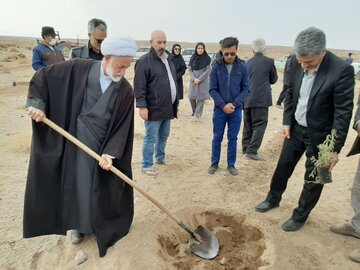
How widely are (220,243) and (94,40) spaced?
9.37ft

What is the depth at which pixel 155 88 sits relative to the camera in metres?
4.38

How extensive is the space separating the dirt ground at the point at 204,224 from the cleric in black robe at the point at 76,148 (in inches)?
12.1

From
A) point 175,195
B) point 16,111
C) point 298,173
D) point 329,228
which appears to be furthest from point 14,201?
point 16,111

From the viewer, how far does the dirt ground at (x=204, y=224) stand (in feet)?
9.75

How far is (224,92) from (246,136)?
5.13 ft

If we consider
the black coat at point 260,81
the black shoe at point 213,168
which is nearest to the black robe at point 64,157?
the black shoe at point 213,168

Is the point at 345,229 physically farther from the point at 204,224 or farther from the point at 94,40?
the point at 94,40

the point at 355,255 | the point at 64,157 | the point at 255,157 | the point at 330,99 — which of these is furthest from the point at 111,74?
the point at 255,157

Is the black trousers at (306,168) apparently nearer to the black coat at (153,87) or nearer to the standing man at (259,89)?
the black coat at (153,87)

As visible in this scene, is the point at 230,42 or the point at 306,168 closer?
the point at 306,168

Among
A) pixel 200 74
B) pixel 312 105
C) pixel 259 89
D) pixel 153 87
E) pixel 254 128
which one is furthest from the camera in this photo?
pixel 200 74

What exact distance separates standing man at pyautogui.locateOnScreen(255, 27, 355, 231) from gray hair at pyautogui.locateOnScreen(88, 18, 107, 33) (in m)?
2.31

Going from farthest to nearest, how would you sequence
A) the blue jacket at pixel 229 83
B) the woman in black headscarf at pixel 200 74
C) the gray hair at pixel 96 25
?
the woman in black headscarf at pixel 200 74
the blue jacket at pixel 229 83
the gray hair at pixel 96 25

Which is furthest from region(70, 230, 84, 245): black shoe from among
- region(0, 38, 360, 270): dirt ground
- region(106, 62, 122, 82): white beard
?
region(106, 62, 122, 82): white beard
